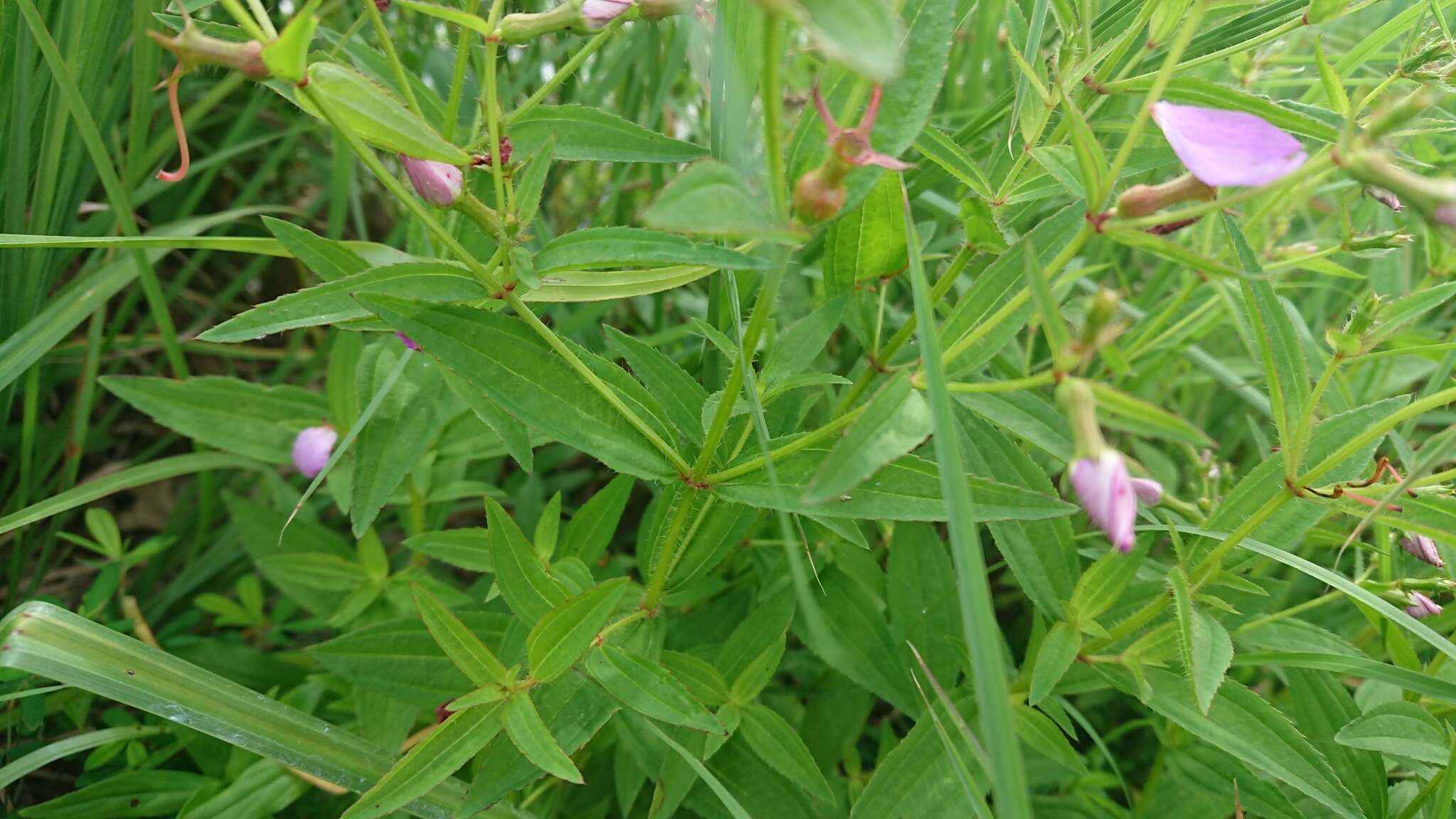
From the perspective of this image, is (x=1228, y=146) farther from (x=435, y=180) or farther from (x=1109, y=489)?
(x=435, y=180)

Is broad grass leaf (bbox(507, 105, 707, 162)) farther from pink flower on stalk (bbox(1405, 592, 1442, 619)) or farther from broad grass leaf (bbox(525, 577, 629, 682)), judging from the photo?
pink flower on stalk (bbox(1405, 592, 1442, 619))

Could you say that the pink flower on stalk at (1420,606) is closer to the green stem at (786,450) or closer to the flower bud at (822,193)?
the green stem at (786,450)

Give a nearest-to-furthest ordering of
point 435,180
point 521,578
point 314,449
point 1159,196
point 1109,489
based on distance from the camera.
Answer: point 1109,489, point 1159,196, point 435,180, point 521,578, point 314,449

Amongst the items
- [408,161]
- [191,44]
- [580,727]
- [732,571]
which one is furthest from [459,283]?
[732,571]

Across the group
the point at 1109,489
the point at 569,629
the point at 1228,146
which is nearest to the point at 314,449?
the point at 569,629

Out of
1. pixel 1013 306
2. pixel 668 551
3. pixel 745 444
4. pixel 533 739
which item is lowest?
pixel 533 739

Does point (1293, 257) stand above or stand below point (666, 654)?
above

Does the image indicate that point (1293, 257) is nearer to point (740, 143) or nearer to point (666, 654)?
point (740, 143)
